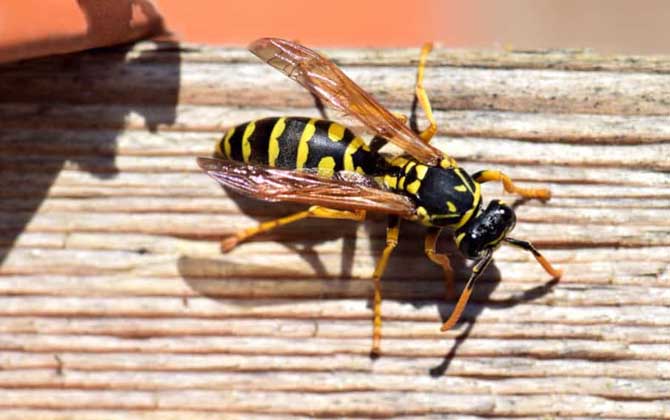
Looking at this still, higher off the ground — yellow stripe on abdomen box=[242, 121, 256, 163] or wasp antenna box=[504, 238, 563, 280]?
yellow stripe on abdomen box=[242, 121, 256, 163]

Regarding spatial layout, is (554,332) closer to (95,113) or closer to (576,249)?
(576,249)

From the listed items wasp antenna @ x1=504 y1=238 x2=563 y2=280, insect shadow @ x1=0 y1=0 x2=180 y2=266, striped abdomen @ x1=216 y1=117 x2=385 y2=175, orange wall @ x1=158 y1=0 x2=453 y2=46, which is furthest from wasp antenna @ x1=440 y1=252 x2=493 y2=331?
orange wall @ x1=158 y1=0 x2=453 y2=46

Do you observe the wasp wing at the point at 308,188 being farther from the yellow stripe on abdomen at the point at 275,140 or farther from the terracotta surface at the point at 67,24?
the terracotta surface at the point at 67,24

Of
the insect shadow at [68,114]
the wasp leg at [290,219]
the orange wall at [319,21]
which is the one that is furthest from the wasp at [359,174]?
the orange wall at [319,21]

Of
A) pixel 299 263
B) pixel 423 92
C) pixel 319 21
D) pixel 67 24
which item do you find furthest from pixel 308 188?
pixel 319 21

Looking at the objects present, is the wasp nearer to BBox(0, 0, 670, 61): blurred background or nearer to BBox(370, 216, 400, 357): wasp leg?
BBox(370, 216, 400, 357): wasp leg

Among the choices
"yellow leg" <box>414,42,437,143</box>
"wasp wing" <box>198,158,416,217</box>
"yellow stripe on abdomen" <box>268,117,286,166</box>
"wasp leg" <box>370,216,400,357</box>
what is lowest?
"wasp leg" <box>370,216,400,357</box>

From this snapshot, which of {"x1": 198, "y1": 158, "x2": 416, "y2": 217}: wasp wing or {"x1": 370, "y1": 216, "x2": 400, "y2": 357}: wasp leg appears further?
{"x1": 198, "y1": 158, "x2": 416, "y2": 217}: wasp wing
